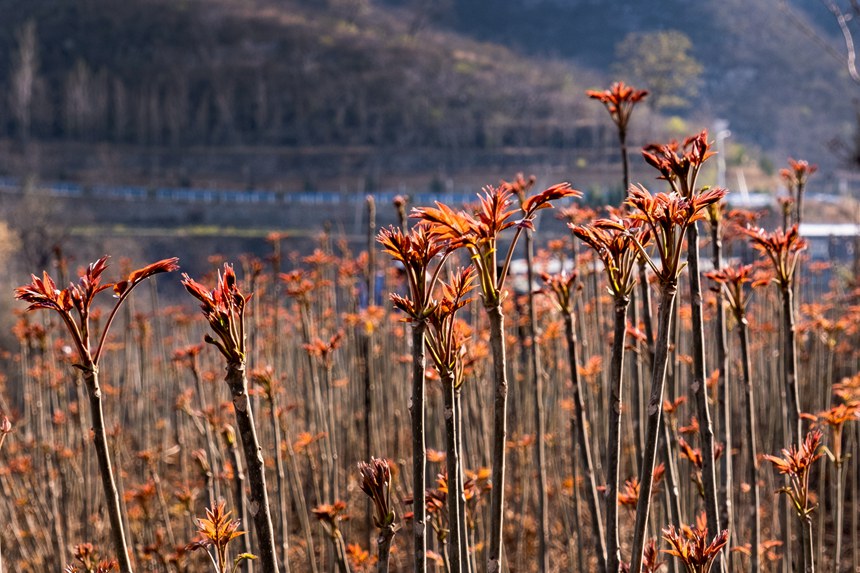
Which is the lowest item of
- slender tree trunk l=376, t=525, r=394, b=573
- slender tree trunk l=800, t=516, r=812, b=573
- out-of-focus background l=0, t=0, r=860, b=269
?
slender tree trunk l=800, t=516, r=812, b=573

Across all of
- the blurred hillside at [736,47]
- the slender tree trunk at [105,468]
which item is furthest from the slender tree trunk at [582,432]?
the blurred hillside at [736,47]

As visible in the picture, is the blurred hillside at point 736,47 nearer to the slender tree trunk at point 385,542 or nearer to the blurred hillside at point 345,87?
the blurred hillside at point 345,87

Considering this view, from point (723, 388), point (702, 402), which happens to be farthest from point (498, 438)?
point (723, 388)

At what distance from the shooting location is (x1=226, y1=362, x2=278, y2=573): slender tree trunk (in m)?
0.86

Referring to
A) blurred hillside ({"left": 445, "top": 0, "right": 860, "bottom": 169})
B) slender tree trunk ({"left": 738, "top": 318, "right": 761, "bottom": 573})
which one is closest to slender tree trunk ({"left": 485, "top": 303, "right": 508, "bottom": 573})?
slender tree trunk ({"left": 738, "top": 318, "right": 761, "bottom": 573})

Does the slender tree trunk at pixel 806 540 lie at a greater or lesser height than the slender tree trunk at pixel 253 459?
lesser

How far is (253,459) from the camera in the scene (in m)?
0.91

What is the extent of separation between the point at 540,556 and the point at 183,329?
4.37 m

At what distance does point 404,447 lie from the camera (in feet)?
13.3

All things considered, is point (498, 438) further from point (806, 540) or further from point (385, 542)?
point (806, 540)

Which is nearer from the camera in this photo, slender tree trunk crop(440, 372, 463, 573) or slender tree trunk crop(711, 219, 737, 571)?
slender tree trunk crop(440, 372, 463, 573)

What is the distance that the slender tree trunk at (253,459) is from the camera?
86 cm

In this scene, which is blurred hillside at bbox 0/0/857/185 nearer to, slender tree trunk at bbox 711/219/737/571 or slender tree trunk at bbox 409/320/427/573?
slender tree trunk at bbox 711/219/737/571

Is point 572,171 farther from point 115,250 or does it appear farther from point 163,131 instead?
point 163,131
